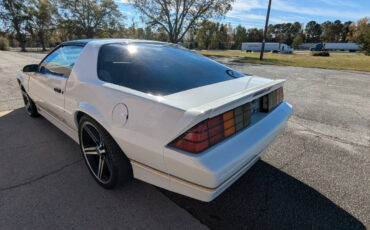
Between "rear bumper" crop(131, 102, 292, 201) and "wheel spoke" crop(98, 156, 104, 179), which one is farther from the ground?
"rear bumper" crop(131, 102, 292, 201)

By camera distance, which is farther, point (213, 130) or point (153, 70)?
point (153, 70)

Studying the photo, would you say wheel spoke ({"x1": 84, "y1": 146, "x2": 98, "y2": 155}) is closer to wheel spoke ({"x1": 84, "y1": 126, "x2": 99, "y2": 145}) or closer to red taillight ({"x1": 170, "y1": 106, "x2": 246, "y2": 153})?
wheel spoke ({"x1": 84, "y1": 126, "x2": 99, "y2": 145})

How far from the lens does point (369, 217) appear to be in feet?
5.71

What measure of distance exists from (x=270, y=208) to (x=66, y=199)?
1.89 m

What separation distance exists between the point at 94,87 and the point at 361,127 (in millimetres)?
4574

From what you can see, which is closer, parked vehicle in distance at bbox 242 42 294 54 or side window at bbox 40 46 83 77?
side window at bbox 40 46 83 77

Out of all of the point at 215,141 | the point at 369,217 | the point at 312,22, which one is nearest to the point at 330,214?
the point at 369,217

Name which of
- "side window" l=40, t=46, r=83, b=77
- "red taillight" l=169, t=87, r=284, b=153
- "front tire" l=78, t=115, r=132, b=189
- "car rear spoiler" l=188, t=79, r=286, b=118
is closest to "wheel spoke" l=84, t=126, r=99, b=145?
"front tire" l=78, t=115, r=132, b=189

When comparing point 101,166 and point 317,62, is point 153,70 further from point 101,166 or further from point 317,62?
point 317,62

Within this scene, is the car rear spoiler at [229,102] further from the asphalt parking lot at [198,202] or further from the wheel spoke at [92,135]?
the wheel spoke at [92,135]

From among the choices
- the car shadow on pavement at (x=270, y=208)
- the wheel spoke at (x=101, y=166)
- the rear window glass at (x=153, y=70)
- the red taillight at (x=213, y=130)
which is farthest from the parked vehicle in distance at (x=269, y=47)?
the wheel spoke at (x=101, y=166)

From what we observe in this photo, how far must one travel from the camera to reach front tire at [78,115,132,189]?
1.75 meters

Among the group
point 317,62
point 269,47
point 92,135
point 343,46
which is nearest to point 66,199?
point 92,135

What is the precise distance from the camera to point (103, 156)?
1.95 m
